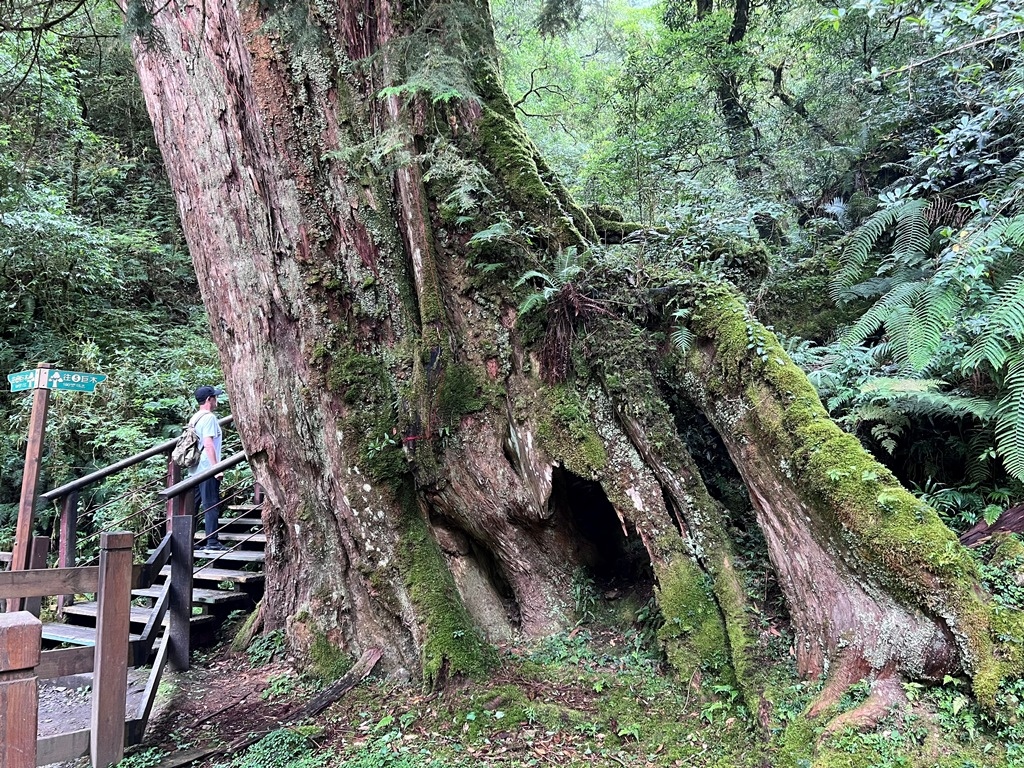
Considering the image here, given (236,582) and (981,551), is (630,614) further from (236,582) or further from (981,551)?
(236,582)

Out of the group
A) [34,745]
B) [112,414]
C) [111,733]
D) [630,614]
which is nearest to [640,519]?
[630,614]

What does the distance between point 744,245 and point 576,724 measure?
4.33 meters

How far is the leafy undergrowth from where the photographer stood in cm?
288

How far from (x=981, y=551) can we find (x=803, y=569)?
37.5 inches

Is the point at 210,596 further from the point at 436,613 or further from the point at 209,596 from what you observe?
the point at 436,613

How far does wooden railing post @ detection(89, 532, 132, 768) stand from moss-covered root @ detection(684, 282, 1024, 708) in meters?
4.16

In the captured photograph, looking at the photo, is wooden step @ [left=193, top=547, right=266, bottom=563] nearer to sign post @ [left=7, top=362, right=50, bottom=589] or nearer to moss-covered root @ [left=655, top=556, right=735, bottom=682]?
sign post @ [left=7, top=362, right=50, bottom=589]

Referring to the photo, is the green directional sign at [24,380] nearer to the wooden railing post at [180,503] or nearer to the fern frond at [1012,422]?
the wooden railing post at [180,503]

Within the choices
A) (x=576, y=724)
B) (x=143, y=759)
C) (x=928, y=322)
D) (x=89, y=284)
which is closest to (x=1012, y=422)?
(x=928, y=322)

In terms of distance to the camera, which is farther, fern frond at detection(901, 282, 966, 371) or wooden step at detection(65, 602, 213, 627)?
wooden step at detection(65, 602, 213, 627)

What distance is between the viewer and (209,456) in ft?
23.8

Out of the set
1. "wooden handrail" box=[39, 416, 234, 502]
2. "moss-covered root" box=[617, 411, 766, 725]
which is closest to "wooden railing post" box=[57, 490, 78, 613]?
"wooden handrail" box=[39, 416, 234, 502]

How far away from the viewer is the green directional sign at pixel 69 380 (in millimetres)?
6020

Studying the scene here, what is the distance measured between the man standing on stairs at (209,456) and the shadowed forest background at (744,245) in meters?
2.13
